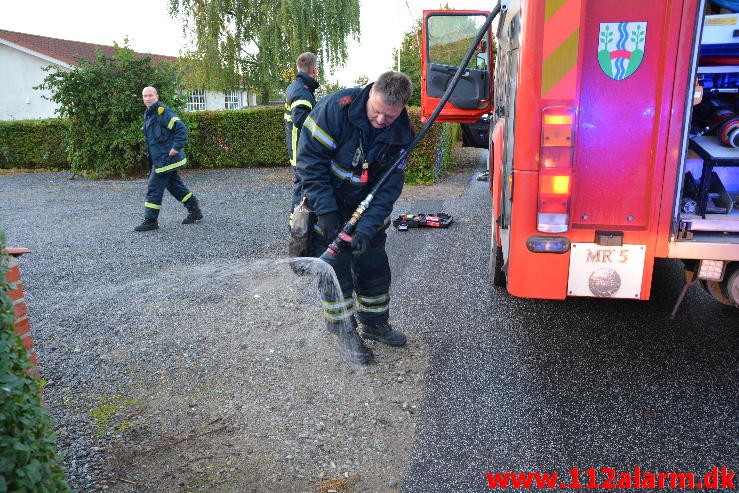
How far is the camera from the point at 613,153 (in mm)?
2707

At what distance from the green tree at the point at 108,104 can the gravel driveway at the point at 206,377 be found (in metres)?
6.50

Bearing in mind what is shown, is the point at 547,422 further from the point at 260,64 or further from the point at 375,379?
the point at 260,64

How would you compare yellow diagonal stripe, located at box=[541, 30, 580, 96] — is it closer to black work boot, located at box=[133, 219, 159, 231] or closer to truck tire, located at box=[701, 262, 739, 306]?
truck tire, located at box=[701, 262, 739, 306]

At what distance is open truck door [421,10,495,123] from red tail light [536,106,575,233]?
2.65 meters

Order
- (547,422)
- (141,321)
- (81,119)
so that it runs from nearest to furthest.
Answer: (547,422), (141,321), (81,119)

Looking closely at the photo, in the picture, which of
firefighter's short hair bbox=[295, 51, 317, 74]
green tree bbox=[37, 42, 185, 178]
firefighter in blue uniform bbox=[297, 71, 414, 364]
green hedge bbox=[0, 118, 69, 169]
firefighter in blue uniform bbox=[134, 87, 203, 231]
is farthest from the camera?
green hedge bbox=[0, 118, 69, 169]

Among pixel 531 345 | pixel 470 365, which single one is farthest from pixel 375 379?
pixel 531 345

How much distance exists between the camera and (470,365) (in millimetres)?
3406

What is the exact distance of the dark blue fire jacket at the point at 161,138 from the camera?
7.27 meters

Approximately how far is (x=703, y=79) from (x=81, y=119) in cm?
1229

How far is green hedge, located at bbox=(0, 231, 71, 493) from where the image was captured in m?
1.51

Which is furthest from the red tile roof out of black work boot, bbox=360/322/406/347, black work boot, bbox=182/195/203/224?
black work boot, bbox=360/322/406/347

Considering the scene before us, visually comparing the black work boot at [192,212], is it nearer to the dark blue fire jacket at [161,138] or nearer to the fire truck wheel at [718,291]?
the dark blue fire jacket at [161,138]

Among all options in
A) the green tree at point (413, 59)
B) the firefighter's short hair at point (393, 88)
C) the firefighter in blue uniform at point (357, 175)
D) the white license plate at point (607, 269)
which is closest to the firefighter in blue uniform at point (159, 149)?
the firefighter in blue uniform at point (357, 175)
